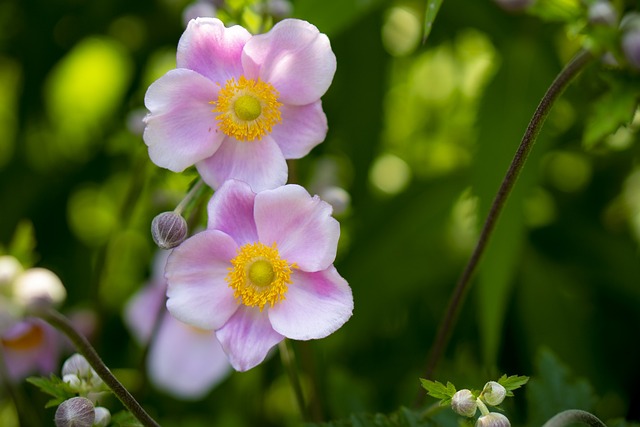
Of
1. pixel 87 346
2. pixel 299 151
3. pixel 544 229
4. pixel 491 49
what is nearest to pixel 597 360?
pixel 544 229

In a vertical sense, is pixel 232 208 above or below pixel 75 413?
above

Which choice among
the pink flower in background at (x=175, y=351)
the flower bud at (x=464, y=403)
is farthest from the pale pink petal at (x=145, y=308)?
the flower bud at (x=464, y=403)

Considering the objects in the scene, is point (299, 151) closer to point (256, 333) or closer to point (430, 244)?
point (256, 333)

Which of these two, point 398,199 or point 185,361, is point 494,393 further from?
point 398,199

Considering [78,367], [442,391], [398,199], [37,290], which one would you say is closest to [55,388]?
[78,367]

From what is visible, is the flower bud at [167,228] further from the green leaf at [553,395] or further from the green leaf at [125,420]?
the green leaf at [553,395]
